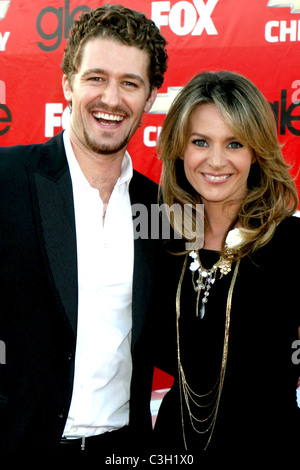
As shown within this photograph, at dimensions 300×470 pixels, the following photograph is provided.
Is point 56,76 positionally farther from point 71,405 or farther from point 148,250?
point 71,405

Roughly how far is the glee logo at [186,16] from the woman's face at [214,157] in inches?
43.4

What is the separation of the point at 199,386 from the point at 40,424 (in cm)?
53

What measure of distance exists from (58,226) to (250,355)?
0.74m

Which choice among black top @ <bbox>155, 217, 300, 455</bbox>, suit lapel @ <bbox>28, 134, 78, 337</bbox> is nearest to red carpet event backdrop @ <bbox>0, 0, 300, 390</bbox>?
black top @ <bbox>155, 217, 300, 455</bbox>

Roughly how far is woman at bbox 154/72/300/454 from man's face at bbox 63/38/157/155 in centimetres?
18

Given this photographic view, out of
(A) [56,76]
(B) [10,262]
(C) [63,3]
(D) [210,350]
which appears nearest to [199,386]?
(D) [210,350]

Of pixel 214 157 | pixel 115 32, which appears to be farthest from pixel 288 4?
pixel 214 157

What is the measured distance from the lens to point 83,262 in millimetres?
1877

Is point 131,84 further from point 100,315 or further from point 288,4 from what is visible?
point 288,4

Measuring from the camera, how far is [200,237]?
79.2 inches

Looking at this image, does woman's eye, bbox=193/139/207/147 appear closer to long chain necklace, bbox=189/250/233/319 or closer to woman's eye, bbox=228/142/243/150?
woman's eye, bbox=228/142/243/150

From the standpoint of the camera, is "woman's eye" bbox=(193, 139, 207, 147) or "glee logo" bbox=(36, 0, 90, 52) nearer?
"woman's eye" bbox=(193, 139, 207, 147)

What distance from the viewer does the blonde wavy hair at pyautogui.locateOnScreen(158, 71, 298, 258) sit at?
185 cm

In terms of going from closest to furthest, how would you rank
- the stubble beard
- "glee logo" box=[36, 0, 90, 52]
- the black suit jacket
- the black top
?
the black top
the black suit jacket
the stubble beard
"glee logo" box=[36, 0, 90, 52]
